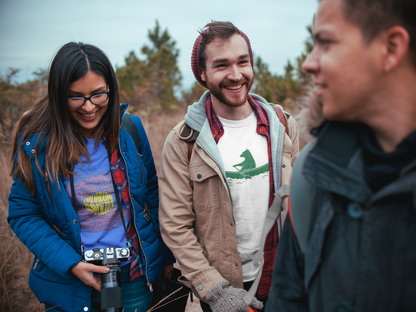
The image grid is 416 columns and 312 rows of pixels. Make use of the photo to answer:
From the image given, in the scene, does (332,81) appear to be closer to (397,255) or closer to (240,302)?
(397,255)

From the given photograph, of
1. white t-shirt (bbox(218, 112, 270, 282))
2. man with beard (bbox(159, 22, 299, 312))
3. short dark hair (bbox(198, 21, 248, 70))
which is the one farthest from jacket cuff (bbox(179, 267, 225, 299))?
short dark hair (bbox(198, 21, 248, 70))

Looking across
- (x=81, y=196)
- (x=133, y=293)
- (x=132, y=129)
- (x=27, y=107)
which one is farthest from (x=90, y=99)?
(x=27, y=107)

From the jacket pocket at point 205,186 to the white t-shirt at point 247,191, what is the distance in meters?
0.11

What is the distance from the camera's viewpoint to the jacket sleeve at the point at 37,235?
172 cm

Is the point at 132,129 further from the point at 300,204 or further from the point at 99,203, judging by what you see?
the point at 300,204

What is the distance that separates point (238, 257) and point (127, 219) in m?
0.80

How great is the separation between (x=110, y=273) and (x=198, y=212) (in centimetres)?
66

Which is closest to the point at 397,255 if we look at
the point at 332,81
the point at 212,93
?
the point at 332,81

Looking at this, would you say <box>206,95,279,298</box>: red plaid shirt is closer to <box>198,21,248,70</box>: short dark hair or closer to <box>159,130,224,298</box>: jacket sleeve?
<box>159,130,224,298</box>: jacket sleeve

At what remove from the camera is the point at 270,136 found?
6.58 feet

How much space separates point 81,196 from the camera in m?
1.85

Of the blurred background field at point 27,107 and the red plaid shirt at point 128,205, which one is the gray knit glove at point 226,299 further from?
the blurred background field at point 27,107

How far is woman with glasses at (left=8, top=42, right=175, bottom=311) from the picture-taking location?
70.1 inches

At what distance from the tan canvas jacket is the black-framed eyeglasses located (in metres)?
0.55
